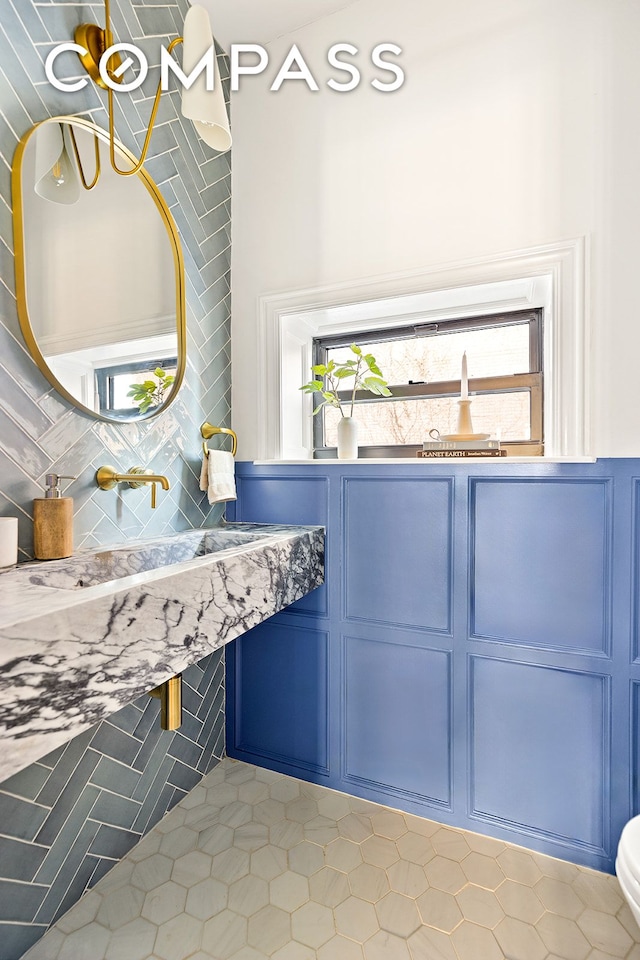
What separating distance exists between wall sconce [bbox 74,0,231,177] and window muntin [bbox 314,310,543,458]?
0.92 m

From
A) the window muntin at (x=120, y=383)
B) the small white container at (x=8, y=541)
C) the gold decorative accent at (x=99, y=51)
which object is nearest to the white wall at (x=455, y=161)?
the window muntin at (x=120, y=383)

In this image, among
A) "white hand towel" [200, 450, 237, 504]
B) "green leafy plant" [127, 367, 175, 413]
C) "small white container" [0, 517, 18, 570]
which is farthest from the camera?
"white hand towel" [200, 450, 237, 504]

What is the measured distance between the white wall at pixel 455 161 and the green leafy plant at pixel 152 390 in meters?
0.39

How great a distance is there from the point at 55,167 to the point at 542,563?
1681 mm

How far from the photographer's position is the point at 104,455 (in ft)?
4.68

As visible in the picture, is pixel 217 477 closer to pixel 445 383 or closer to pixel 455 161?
pixel 445 383

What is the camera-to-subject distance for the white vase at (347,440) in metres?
1.86

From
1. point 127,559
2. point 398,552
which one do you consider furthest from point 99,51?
point 398,552

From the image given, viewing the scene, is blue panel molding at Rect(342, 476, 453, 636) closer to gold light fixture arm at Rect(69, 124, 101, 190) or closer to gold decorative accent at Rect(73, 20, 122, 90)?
gold light fixture arm at Rect(69, 124, 101, 190)

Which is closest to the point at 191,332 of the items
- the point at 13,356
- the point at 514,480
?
the point at 13,356

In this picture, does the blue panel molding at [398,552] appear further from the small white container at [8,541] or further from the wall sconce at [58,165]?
the wall sconce at [58,165]

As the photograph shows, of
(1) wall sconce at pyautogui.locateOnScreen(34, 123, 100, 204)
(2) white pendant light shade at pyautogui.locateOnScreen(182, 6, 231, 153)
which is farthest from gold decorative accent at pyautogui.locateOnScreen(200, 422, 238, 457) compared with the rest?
(2) white pendant light shade at pyautogui.locateOnScreen(182, 6, 231, 153)

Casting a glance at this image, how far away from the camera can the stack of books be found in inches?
63.5

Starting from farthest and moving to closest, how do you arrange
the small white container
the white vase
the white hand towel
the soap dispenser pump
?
the white vase, the white hand towel, the soap dispenser pump, the small white container
